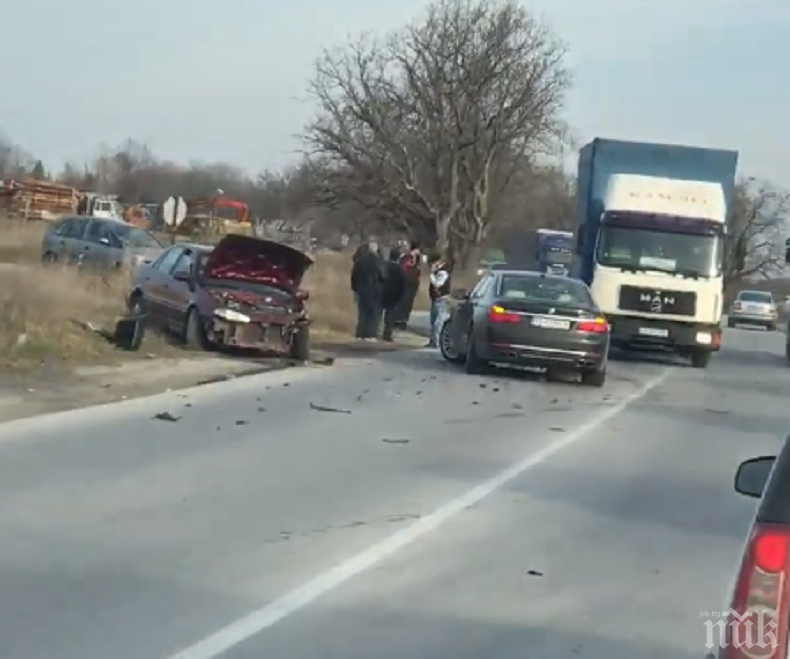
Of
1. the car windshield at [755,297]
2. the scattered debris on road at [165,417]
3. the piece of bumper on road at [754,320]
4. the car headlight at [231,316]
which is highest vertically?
the car headlight at [231,316]

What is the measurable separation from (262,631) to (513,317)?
14.4 m

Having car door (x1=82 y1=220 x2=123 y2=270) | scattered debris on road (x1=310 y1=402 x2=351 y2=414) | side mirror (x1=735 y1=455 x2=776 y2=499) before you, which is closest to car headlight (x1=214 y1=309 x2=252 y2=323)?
scattered debris on road (x1=310 y1=402 x2=351 y2=414)

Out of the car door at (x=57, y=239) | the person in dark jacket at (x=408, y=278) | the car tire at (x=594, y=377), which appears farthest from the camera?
the car door at (x=57, y=239)

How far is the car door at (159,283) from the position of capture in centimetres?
2303

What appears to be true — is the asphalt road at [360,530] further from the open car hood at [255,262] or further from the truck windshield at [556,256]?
the truck windshield at [556,256]

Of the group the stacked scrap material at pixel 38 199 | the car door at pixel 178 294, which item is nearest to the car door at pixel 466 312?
the car door at pixel 178 294

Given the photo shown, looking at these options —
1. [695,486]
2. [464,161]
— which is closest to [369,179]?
[464,161]

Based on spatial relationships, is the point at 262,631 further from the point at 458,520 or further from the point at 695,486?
the point at 695,486

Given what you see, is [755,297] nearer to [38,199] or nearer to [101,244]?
[38,199]

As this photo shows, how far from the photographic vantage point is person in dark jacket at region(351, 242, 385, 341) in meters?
27.6

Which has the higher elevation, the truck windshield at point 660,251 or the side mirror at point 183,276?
the truck windshield at point 660,251

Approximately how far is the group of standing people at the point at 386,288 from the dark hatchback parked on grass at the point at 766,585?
23702 millimetres

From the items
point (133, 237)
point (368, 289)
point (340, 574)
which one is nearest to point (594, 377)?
point (368, 289)

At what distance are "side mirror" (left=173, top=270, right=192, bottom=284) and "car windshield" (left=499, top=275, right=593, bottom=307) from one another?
4.41 m
